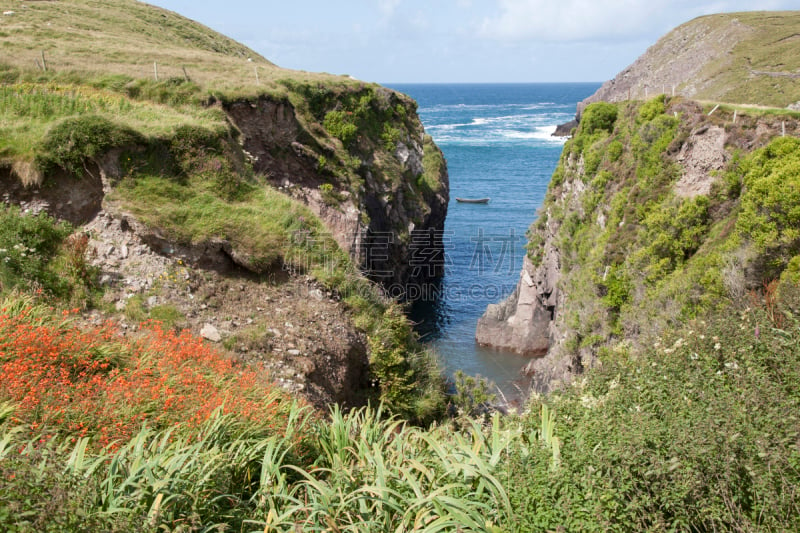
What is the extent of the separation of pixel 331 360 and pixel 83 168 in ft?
28.7

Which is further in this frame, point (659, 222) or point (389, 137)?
point (389, 137)

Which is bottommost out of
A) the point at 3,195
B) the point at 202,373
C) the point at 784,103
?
the point at 202,373

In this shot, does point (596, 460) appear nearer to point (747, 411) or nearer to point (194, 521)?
point (747, 411)

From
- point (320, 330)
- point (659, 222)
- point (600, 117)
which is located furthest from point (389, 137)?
point (320, 330)

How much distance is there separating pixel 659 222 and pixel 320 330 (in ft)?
38.4

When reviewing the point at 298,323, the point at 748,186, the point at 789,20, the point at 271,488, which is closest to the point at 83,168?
the point at 298,323

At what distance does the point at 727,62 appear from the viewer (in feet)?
149

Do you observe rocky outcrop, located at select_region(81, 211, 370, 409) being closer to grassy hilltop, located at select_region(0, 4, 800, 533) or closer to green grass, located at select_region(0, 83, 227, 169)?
grassy hilltop, located at select_region(0, 4, 800, 533)

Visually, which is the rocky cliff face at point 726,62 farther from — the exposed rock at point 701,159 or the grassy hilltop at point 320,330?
the grassy hilltop at point 320,330

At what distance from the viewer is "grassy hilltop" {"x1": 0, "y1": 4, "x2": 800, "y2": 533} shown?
495 centimetres

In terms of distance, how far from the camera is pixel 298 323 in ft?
45.0

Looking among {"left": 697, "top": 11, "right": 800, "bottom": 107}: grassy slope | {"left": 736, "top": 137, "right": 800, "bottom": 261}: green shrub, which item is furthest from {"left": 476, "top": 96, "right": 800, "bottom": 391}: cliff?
{"left": 697, "top": 11, "right": 800, "bottom": 107}: grassy slope

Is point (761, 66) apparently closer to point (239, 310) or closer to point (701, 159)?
point (701, 159)

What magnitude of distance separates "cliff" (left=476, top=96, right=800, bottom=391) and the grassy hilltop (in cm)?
10
